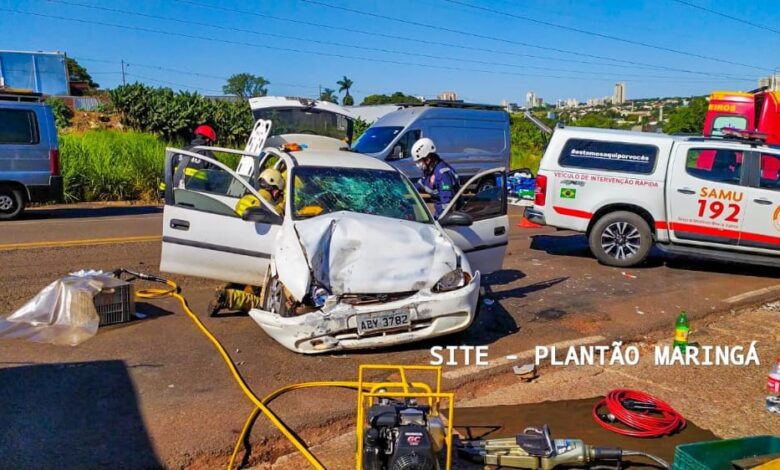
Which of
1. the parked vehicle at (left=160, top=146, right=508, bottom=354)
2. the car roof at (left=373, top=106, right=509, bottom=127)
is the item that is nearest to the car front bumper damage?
the parked vehicle at (left=160, top=146, right=508, bottom=354)

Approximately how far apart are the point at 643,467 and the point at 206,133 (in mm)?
7924

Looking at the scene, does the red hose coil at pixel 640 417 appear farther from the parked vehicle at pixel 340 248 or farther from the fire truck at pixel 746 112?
the fire truck at pixel 746 112

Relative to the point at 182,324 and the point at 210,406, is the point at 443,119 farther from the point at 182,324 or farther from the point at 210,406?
the point at 210,406

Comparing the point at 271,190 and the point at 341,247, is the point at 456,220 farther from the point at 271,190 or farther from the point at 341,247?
the point at 271,190

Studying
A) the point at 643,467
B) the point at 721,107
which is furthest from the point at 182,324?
the point at 721,107

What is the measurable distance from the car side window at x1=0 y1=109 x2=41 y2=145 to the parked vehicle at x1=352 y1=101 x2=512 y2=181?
7372 mm

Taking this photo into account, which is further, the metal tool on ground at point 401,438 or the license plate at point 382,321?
the license plate at point 382,321

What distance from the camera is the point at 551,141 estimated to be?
9.93 m

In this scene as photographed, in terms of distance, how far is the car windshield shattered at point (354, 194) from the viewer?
20.1ft

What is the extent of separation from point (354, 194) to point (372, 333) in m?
1.68

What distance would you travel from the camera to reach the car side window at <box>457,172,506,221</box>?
6.92 metres

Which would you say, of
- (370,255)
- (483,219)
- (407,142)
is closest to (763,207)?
(483,219)

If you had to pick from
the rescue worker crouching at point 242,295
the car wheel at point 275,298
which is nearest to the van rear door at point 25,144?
the rescue worker crouching at point 242,295

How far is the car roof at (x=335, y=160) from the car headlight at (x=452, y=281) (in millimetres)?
1747
